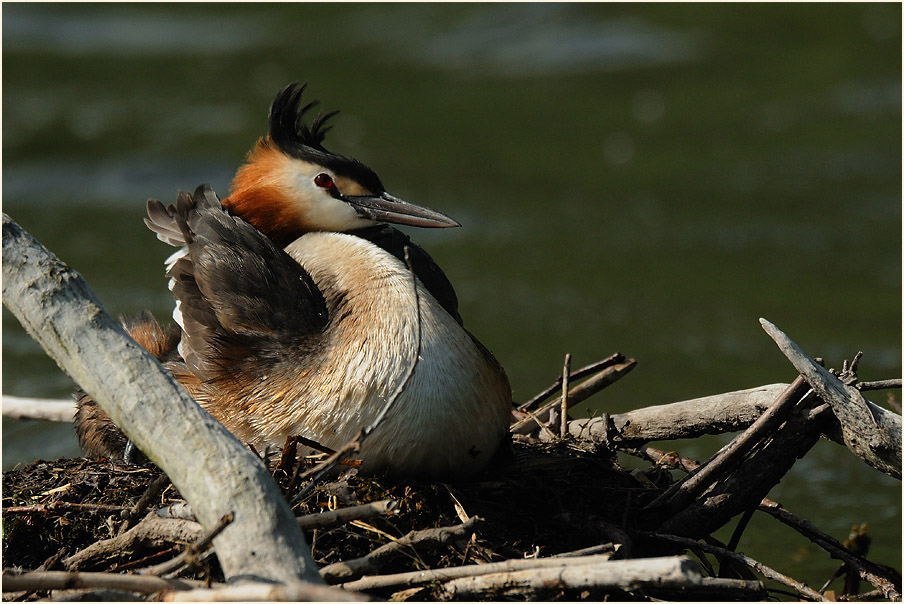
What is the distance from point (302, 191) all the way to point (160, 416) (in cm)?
195

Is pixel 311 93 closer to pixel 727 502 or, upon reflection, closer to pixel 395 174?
pixel 395 174

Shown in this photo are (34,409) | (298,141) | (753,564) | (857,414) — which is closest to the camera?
(857,414)

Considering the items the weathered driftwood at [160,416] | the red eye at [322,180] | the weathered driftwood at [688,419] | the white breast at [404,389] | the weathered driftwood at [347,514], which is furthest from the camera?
the red eye at [322,180]

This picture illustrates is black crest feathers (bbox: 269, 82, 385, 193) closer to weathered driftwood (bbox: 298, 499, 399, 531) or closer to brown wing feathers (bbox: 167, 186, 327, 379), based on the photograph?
brown wing feathers (bbox: 167, 186, 327, 379)

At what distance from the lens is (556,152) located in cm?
1455

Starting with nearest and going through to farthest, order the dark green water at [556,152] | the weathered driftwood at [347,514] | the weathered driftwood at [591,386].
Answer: the weathered driftwood at [347,514], the weathered driftwood at [591,386], the dark green water at [556,152]

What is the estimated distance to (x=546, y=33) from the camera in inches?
666

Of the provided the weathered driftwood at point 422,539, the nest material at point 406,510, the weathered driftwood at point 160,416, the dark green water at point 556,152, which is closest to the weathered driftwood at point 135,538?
the nest material at point 406,510

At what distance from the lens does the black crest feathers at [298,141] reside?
505cm

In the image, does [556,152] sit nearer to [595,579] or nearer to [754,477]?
[754,477]

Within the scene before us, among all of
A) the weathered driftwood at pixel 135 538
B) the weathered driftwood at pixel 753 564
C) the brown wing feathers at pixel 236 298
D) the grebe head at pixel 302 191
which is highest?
the grebe head at pixel 302 191

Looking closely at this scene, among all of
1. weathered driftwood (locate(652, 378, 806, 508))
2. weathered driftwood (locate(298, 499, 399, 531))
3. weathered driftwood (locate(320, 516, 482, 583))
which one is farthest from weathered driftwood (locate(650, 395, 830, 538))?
weathered driftwood (locate(298, 499, 399, 531))

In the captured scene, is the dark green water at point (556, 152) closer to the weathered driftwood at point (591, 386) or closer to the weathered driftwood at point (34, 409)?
the weathered driftwood at point (34, 409)

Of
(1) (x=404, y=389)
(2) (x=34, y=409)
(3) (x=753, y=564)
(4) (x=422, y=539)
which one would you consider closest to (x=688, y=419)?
(3) (x=753, y=564)
